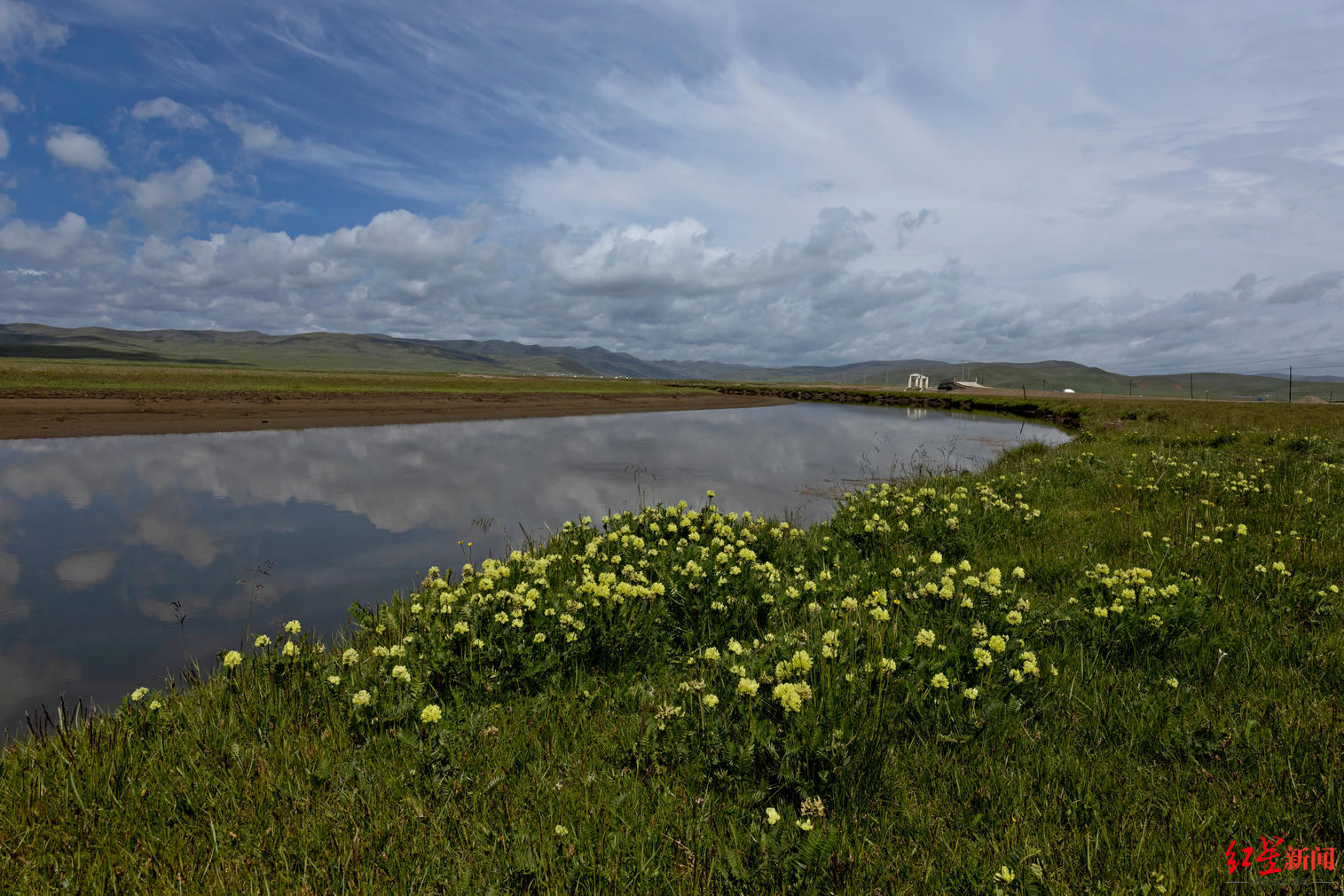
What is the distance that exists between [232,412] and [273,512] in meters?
28.6

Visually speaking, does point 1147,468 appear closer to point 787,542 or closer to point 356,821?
point 787,542

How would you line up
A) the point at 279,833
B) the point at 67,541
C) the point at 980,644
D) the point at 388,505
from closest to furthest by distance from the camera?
the point at 279,833 < the point at 980,644 < the point at 67,541 < the point at 388,505

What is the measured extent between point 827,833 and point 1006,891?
85cm

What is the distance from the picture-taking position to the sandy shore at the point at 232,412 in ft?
93.7

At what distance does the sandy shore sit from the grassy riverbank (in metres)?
30.5

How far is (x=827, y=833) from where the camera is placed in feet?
10.5

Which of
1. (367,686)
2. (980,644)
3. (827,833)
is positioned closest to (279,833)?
(367,686)

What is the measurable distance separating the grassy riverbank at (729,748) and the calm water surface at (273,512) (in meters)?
3.00
